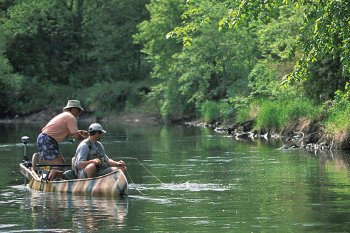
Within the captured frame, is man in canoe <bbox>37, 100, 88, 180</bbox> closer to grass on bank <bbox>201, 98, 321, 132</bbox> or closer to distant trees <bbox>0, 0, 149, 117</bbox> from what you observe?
grass on bank <bbox>201, 98, 321, 132</bbox>

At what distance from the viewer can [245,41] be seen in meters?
50.1

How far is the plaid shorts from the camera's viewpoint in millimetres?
21358

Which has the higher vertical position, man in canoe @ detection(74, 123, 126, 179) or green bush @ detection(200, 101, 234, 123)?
green bush @ detection(200, 101, 234, 123)

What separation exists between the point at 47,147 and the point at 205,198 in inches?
175

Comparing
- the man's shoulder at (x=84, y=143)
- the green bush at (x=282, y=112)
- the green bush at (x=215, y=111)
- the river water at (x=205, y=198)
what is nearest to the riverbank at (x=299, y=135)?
the green bush at (x=282, y=112)

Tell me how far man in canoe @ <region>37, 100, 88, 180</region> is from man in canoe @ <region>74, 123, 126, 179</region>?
0.97m

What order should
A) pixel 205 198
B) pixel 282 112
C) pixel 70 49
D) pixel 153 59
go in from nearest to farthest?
pixel 205 198, pixel 282 112, pixel 153 59, pixel 70 49

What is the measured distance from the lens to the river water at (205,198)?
50.1 feet

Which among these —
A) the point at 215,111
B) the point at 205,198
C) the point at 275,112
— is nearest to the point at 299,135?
the point at 275,112

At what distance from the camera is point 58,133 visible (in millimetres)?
21250

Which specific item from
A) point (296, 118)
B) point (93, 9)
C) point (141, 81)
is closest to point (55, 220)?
point (296, 118)

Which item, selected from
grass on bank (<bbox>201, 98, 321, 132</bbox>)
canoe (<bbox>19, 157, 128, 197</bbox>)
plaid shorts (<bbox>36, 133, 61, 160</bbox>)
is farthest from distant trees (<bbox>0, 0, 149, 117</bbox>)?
canoe (<bbox>19, 157, 128, 197</bbox>)

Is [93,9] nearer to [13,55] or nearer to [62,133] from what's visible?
[13,55]

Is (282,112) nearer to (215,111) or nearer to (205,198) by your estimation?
(215,111)
